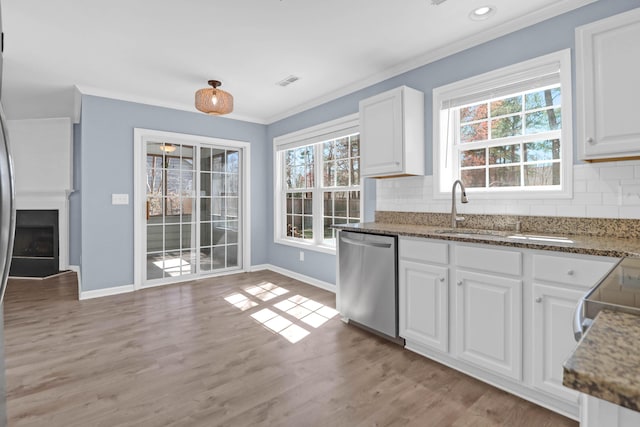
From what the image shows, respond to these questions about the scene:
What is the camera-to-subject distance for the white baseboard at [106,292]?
397 cm

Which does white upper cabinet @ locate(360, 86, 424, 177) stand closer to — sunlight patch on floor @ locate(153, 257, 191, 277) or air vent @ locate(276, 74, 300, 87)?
air vent @ locate(276, 74, 300, 87)

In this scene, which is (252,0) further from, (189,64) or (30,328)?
(30,328)

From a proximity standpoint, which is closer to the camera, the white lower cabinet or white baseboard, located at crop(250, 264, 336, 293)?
the white lower cabinet

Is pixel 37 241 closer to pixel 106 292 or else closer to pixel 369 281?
pixel 106 292

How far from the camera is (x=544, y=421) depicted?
177 cm

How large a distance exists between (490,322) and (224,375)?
1.75 metres

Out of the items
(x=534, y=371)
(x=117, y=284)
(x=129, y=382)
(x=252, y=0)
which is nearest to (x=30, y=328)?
(x=117, y=284)

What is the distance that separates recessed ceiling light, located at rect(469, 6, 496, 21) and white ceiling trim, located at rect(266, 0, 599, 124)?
0.20m

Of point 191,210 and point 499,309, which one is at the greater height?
point 191,210

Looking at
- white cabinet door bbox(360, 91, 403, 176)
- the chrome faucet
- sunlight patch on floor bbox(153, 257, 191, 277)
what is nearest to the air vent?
white cabinet door bbox(360, 91, 403, 176)

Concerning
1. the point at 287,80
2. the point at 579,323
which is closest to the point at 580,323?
the point at 579,323

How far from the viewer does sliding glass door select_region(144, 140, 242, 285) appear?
179 inches

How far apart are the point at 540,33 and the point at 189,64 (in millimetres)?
3045

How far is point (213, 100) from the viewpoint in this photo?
11.1 ft
